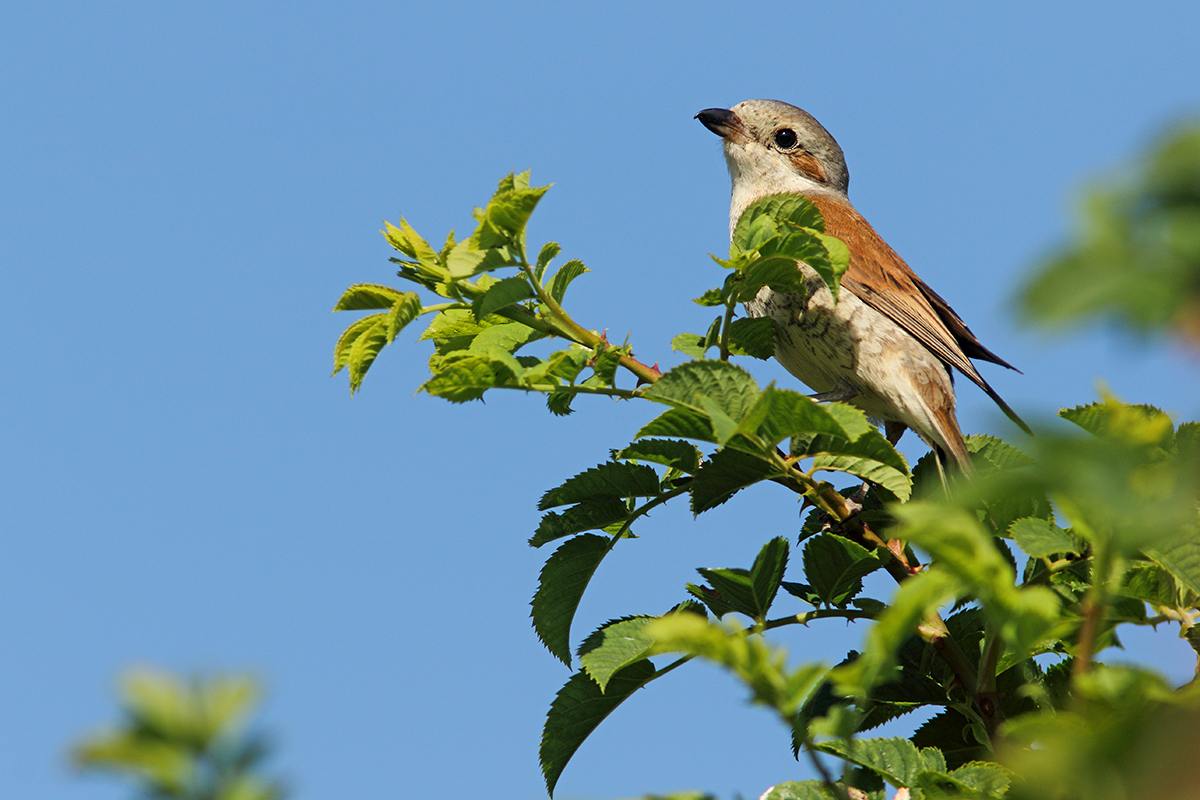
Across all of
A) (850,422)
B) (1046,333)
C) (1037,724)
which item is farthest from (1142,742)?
(850,422)

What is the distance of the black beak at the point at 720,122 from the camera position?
6582 mm

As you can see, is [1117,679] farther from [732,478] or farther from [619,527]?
[619,527]

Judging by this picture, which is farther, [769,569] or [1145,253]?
[769,569]

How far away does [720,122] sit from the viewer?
6.59 meters

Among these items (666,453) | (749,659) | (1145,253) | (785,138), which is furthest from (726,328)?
(785,138)

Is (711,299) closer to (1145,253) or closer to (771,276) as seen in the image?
(771,276)

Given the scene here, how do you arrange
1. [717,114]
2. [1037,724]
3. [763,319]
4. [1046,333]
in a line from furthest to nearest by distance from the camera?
[717,114], [763,319], [1037,724], [1046,333]

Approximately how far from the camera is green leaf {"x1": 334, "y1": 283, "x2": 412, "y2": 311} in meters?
2.59

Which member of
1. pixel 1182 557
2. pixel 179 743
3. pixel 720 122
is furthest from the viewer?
pixel 720 122

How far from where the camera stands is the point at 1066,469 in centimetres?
83

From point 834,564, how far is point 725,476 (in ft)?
1.30

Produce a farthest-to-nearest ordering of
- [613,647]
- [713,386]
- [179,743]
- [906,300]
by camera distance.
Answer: [906,300], [613,647], [713,386], [179,743]

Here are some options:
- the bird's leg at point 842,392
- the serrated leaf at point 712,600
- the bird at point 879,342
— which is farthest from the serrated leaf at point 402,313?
the bird's leg at point 842,392

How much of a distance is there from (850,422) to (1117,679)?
0.97m
